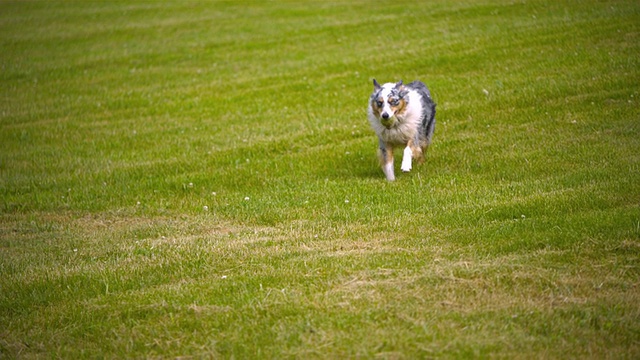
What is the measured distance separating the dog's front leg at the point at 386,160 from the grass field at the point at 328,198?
0.18 m

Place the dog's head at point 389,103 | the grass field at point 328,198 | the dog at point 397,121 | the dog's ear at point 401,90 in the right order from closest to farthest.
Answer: the grass field at point 328,198 < the dog's head at point 389,103 < the dog at point 397,121 < the dog's ear at point 401,90

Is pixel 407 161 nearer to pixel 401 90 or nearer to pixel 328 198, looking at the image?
pixel 401 90

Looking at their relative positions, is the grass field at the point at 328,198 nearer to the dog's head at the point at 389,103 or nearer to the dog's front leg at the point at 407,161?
the dog's front leg at the point at 407,161

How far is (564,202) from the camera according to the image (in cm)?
895

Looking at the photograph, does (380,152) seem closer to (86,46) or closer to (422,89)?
(422,89)

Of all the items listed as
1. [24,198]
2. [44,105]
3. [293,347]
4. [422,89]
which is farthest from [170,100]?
[293,347]

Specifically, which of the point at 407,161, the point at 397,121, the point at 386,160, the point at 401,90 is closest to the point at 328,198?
the point at 386,160

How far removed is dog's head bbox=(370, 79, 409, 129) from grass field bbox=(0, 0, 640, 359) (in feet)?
3.16

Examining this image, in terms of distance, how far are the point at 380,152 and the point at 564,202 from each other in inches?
146

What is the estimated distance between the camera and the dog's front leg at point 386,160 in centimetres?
1164

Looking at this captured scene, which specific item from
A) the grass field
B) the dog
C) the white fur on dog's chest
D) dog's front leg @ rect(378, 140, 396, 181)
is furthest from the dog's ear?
the grass field

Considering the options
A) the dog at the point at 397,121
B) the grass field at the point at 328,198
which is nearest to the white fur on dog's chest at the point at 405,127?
the dog at the point at 397,121

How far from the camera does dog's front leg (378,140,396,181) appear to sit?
11.6 meters

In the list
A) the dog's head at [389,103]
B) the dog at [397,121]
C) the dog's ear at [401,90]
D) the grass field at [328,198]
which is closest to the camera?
the grass field at [328,198]
